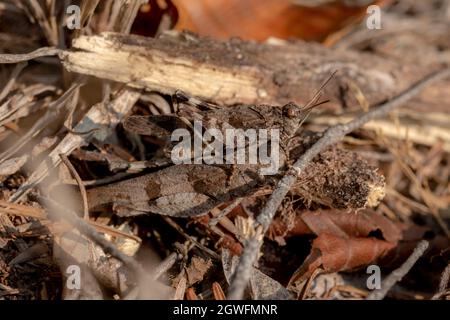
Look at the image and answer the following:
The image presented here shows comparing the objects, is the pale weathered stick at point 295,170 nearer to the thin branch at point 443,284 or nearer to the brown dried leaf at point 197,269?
the brown dried leaf at point 197,269


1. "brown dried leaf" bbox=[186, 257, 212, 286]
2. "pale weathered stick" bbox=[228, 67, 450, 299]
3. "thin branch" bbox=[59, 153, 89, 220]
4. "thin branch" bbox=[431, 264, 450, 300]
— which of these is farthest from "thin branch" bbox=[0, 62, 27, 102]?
"thin branch" bbox=[431, 264, 450, 300]

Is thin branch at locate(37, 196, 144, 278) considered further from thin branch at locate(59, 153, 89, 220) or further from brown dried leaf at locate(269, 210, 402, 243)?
brown dried leaf at locate(269, 210, 402, 243)

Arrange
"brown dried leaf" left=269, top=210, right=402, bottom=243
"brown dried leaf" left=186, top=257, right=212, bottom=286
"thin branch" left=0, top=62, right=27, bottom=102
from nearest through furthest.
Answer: "brown dried leaf" left=186, top=257, right=212, bottom=286
"brown dried leaf" left=269, top=210, right=402, bottom=243
"thin branch" left=0, top=62, right=27, bottom=102

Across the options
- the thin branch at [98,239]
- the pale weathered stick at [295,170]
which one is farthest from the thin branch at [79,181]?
the pale weathered stick at [295,170]

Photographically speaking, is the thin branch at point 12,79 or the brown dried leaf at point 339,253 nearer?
the brown dried leaf at point 339,253

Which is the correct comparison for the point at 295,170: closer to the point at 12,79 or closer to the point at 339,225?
the point at 339,225

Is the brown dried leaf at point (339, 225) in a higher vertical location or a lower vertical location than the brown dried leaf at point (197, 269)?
higher

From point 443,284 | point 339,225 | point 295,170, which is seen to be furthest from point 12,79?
point 443,284
